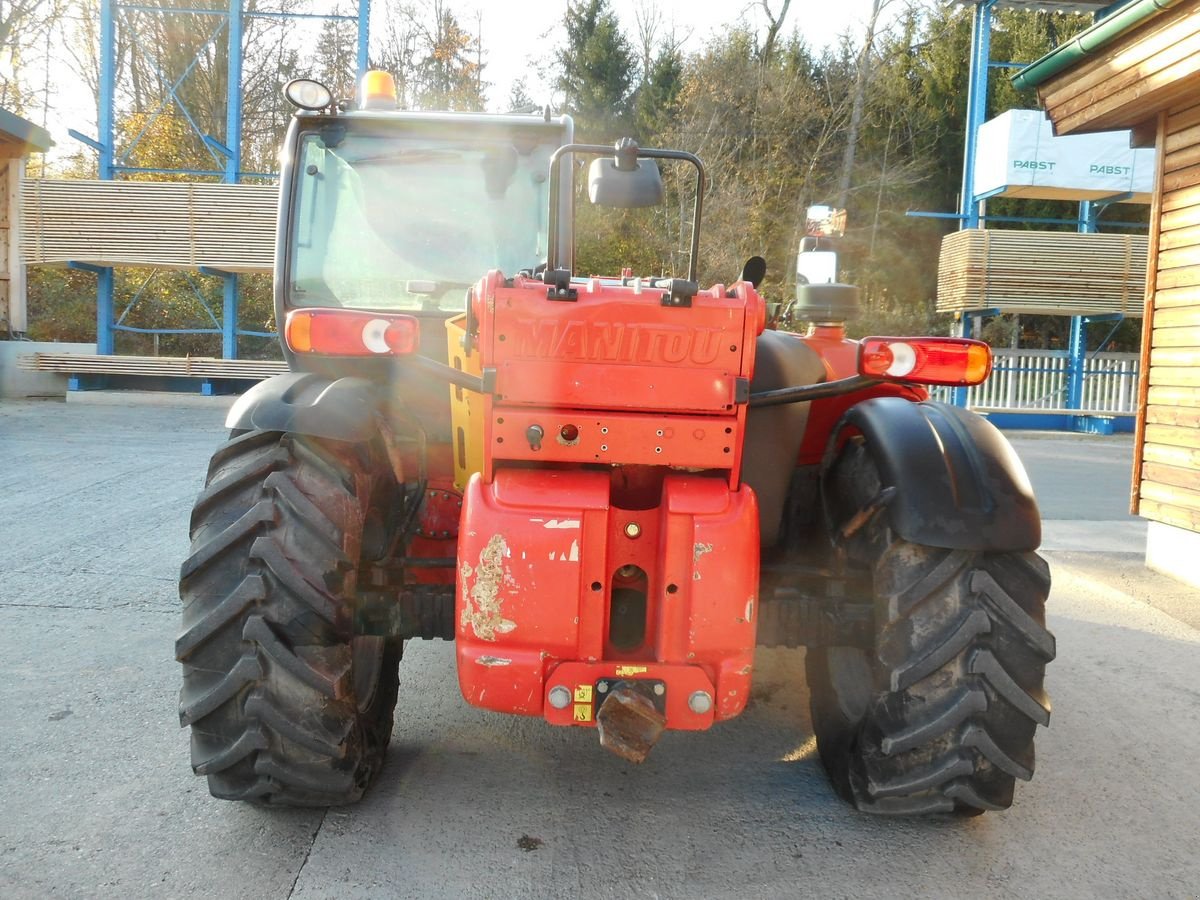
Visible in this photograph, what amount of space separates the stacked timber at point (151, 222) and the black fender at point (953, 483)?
14350 mm

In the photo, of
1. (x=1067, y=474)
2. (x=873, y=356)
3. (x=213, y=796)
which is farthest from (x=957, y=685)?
(x=1067, y=474)

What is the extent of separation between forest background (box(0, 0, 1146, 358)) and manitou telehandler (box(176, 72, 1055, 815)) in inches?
677

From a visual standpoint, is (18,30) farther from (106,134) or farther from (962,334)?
(962,334)

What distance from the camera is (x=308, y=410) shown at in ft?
7.71

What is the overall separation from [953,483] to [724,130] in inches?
797

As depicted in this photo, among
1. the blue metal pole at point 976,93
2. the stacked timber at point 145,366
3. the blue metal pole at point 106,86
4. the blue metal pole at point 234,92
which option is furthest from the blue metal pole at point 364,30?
the blue metal pole at point 976,93

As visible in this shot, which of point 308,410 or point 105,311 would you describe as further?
point 105,311

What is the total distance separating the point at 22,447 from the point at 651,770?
898cm

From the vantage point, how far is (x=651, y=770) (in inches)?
113

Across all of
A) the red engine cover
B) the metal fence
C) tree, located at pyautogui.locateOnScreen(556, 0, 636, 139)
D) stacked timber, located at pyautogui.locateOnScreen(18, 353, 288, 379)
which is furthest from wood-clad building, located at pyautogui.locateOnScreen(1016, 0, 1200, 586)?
tree, located at pyautogui.locateOnScreen(556, 0, 636, 139)

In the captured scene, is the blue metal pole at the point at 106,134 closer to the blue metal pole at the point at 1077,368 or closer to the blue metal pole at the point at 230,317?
the blue metal pole at the point at 230,317

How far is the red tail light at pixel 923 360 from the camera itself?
2334 mm

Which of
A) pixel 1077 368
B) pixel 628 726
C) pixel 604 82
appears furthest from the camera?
pixel 604 82

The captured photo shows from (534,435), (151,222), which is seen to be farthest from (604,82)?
(534,435)
